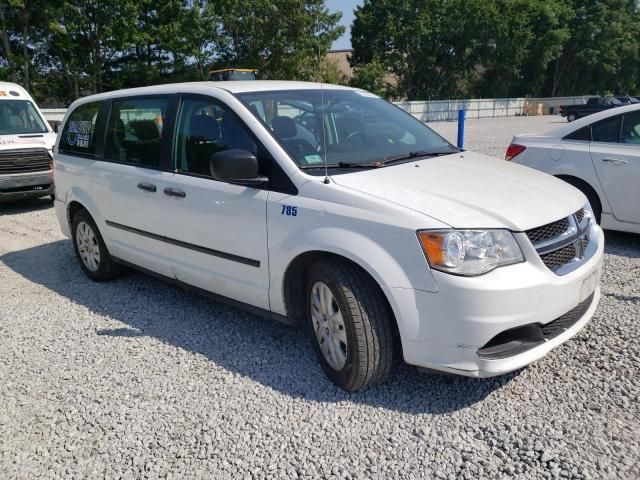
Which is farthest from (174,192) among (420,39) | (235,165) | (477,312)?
(420,39)

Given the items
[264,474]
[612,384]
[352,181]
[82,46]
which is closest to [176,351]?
[264,474]

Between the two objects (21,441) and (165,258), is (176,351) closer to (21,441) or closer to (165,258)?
(165,258)

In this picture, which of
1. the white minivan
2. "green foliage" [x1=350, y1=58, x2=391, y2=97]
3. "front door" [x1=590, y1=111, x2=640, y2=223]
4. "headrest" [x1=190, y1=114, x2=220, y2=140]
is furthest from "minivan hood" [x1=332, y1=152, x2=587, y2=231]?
"green foliage" [x1=350, y1=58, x2=391, y2=97]

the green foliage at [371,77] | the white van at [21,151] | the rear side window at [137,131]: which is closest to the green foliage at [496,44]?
the green foliage at [371,77]

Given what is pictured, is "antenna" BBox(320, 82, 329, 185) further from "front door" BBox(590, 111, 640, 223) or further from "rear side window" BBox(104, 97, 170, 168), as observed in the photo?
"front door" BBox(590, 111, 640, 223)

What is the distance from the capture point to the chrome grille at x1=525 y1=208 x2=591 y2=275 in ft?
9.67

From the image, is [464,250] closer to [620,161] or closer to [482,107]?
[620,161]

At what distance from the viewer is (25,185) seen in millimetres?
9070

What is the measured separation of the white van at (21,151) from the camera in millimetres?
8969

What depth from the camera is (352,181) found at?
10.6ft

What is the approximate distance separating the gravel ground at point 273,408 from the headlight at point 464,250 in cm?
85

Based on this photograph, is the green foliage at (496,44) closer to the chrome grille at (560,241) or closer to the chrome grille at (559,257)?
the chrome grille at (560,241)

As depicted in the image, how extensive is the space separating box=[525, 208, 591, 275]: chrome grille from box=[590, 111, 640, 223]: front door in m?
2.58

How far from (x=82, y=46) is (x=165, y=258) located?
35036mm
